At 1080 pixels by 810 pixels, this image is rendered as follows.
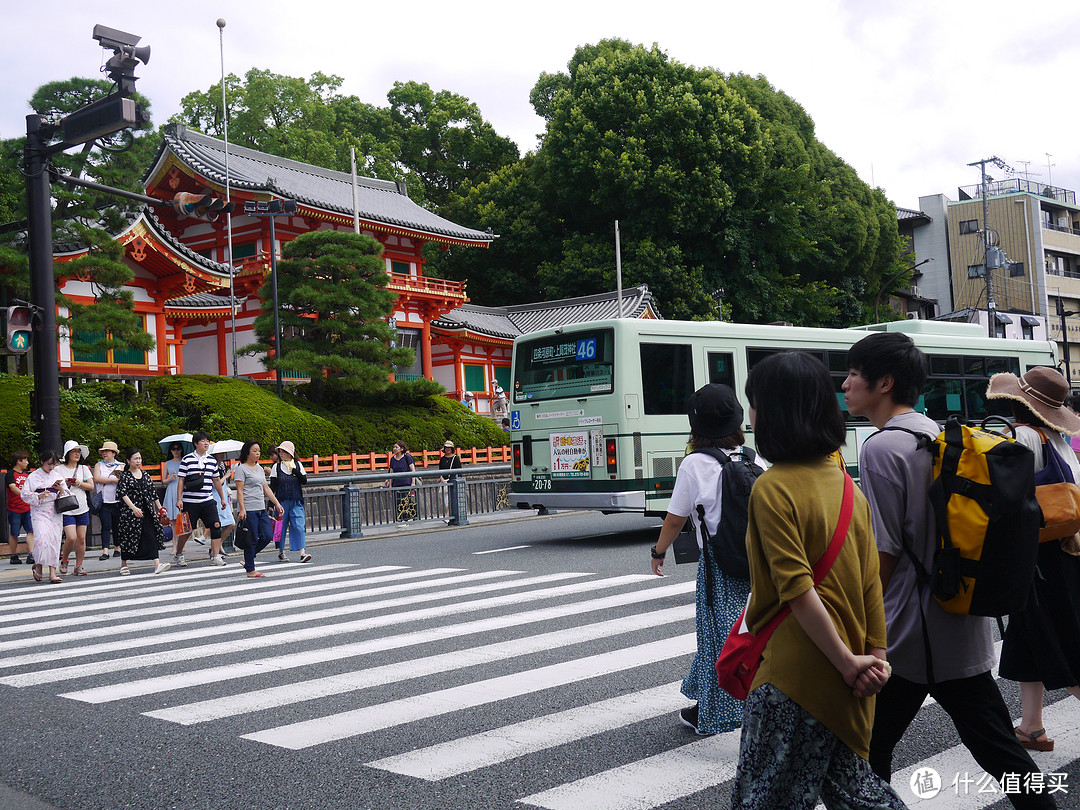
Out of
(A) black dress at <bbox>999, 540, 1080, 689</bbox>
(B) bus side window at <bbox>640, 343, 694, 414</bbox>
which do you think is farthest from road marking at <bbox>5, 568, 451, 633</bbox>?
(A) black dress at <bbox>999, 540, 1080, 689</bbox>

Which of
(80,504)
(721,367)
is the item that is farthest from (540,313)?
(80,504)

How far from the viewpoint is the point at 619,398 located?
44.3 ft

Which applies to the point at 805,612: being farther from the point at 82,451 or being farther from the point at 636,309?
the point at 636,309

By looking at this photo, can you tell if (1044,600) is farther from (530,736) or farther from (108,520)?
(108,520)

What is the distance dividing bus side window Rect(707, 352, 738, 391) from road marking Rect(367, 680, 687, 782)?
8.94 metres

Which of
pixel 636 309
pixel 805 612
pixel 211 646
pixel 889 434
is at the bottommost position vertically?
pixel 211 646

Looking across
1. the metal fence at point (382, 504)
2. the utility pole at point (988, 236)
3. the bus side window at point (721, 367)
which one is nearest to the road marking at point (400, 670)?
the bus side window at point (721, 367)

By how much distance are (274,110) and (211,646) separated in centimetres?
4453

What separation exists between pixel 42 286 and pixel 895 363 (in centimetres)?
1372

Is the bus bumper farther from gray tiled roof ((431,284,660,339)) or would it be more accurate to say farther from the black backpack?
gray tiled roof ((431,284,660,339))

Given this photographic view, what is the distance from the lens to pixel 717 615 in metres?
4.49

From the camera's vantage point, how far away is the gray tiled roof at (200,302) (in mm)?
29578

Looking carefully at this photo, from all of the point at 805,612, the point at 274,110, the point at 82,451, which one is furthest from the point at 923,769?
the point at 274,110

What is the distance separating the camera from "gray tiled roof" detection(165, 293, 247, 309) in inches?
1164
